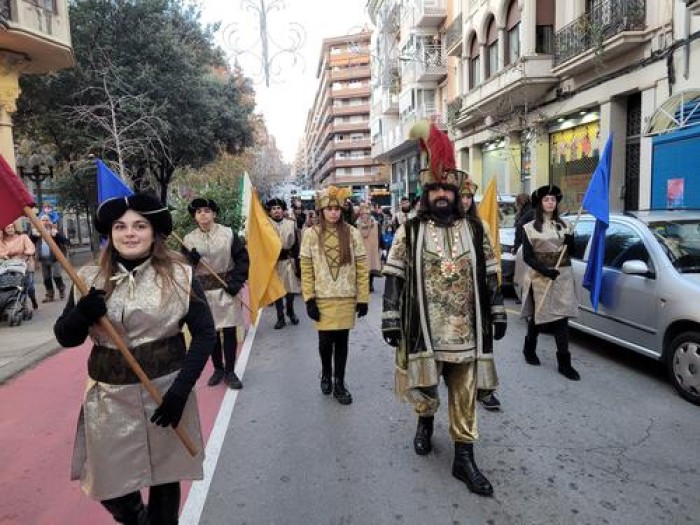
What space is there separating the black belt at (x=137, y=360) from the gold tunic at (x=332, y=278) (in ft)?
8.43

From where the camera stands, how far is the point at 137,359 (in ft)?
8.21

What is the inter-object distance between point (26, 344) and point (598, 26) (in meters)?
14.8

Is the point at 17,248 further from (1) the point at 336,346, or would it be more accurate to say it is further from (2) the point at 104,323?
(2) the point at 104,323

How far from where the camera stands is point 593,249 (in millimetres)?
6238

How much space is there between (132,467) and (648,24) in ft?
49.8

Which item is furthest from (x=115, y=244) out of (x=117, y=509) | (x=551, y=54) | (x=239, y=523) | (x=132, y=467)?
(x=551, y=54)

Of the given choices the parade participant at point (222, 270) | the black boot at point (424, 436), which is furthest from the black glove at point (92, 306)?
the parade participant at point (222, 270)

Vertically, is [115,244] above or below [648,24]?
below

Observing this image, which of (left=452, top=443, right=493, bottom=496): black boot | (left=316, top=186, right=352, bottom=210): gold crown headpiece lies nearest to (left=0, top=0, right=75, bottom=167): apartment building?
(left=316, top=186, right=352, bottom=210): gold crown headpiece

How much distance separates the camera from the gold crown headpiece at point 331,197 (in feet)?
16.9

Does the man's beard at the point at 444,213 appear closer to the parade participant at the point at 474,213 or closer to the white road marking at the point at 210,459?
the parade participant at the point at 474,213

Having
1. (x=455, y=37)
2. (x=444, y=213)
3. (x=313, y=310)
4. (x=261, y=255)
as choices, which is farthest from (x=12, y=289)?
(x=455, y=37)

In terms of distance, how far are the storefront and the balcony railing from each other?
6.56 ft

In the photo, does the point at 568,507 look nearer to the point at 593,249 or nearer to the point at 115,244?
the point at 115,244
